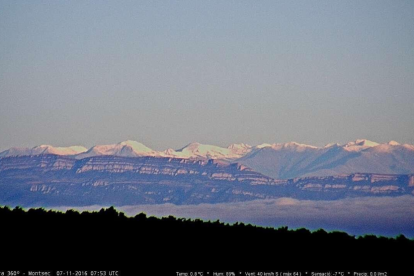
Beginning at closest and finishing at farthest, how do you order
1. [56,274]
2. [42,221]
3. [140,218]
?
[56,274] → [42,221] → [140,218]

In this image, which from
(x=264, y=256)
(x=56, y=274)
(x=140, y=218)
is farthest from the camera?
(x=140, y=218)

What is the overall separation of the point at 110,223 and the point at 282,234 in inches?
401

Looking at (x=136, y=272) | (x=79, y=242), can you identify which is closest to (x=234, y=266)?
(x=136, y=272)

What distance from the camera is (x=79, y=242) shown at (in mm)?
46719

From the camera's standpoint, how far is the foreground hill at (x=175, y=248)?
1727 inches

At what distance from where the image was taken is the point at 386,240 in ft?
161

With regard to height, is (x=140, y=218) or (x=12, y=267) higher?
(x=140, y=218)

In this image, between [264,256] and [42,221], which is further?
[42,221]

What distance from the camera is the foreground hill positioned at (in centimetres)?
4388

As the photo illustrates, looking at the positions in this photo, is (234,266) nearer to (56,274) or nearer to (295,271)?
(295,271)

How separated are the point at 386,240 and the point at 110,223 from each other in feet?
52.4

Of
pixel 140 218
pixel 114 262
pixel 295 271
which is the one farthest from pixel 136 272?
pixel 140 218

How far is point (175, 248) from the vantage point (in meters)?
47.2

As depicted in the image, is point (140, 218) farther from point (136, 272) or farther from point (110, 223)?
point (136, 272)
